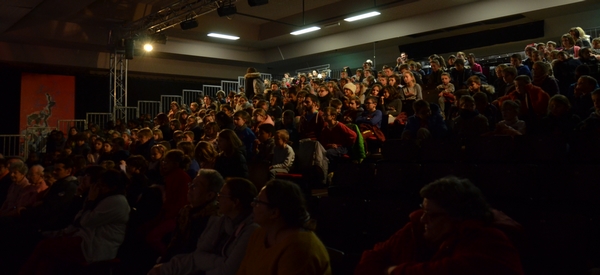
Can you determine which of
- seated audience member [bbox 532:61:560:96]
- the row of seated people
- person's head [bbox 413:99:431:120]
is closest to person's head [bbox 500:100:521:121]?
person's head [bbox 413:99:431:120]

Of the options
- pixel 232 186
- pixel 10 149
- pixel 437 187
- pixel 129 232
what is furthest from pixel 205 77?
pixel 437 187

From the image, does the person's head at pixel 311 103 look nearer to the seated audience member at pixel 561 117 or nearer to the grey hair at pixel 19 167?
the seated audience member at pixel 561 117

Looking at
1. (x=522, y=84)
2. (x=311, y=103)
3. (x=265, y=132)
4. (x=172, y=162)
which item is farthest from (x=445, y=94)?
(x=172, y=162)

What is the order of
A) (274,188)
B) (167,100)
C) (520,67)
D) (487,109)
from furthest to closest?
(167,100) < (520,67) < (487,109) < (274,188)

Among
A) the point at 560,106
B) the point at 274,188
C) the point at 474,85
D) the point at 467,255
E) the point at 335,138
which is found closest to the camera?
the point at 467,255

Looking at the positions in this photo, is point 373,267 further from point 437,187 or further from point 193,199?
point 193,199

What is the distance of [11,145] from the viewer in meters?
13.5

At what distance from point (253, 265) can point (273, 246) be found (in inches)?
7.0

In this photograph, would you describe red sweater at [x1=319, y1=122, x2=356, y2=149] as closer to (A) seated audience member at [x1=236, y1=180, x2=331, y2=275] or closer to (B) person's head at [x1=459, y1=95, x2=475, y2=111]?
(B) person's head at [x1=459, y1=95, x2=475, y2=111]

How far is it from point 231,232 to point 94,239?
1.46 metres

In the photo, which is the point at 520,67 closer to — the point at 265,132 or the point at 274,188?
the point at 265,132

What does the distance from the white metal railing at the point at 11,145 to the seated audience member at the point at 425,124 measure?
1127 cm

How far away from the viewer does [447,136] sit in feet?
17.5

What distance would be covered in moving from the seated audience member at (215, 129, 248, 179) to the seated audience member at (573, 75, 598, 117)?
369 cm
